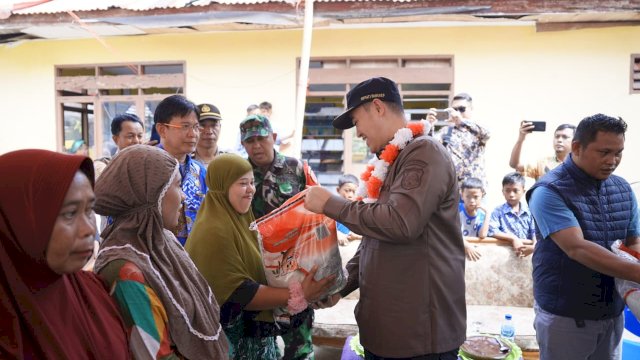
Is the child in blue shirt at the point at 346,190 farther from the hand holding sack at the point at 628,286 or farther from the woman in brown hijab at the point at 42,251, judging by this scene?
the woman in brown hijab at the point at 42,251

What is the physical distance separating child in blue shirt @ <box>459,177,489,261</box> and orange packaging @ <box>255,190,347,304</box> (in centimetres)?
293

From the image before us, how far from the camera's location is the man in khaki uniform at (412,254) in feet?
5.96

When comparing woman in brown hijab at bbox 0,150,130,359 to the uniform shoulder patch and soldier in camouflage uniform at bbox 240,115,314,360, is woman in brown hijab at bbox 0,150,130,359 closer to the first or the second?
the uniform shoulder patch

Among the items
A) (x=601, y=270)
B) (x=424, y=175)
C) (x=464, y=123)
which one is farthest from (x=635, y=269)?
(x=464, y=123)

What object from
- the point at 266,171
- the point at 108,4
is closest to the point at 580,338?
the point at 266,171

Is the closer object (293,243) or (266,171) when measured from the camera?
(293,243)

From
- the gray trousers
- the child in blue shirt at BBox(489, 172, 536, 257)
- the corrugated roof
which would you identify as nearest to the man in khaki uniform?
the gray trousers

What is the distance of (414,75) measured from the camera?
272 inches

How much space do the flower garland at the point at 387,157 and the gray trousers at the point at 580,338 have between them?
4.14 feet

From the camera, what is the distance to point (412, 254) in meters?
1.88

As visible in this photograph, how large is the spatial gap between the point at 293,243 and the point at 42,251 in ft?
3.55

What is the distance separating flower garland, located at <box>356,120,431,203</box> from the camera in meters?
1.98

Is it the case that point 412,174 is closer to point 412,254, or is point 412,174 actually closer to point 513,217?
point 412,254

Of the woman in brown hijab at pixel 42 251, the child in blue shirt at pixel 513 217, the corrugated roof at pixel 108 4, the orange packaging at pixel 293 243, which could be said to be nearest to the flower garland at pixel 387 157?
the orange packaging at pixel 293 243
